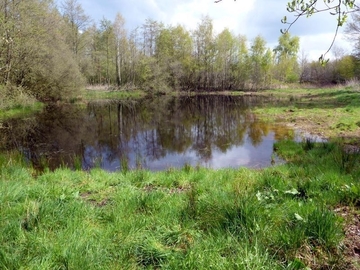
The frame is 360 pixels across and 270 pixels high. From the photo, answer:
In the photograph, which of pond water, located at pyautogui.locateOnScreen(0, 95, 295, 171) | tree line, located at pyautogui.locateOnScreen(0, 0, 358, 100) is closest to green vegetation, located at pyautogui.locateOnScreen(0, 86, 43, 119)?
pond water, located at pyautogui.locateOnScreen(0, 95, 295, 171)

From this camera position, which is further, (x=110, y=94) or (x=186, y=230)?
(x=110, y=94)

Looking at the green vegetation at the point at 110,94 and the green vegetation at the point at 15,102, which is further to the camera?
the green vegetation at the point at 110,94

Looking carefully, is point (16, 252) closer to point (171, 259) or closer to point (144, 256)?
point (144, 256)

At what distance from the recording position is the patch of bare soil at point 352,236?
8.75ft

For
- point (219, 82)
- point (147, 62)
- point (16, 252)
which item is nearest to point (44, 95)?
point (147, 62)

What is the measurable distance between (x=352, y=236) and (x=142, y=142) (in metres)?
11.7

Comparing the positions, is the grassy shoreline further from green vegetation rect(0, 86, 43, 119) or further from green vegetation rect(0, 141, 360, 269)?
green vegetation rect(0, 86, 43, 119)

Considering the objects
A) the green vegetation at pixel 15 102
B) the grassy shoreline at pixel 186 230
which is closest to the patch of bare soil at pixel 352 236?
the grassy shoreline at pixel 186 230

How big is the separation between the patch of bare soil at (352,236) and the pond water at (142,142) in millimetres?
5598

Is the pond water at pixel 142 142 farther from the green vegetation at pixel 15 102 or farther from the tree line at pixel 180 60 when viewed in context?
the tree line at pixel 180 60

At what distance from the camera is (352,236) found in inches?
123

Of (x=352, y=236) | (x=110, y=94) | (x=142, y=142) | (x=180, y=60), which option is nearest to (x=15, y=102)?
(x=142, y=142)

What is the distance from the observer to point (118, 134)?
16219 millimetres

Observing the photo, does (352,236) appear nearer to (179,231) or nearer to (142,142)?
(179,231)
